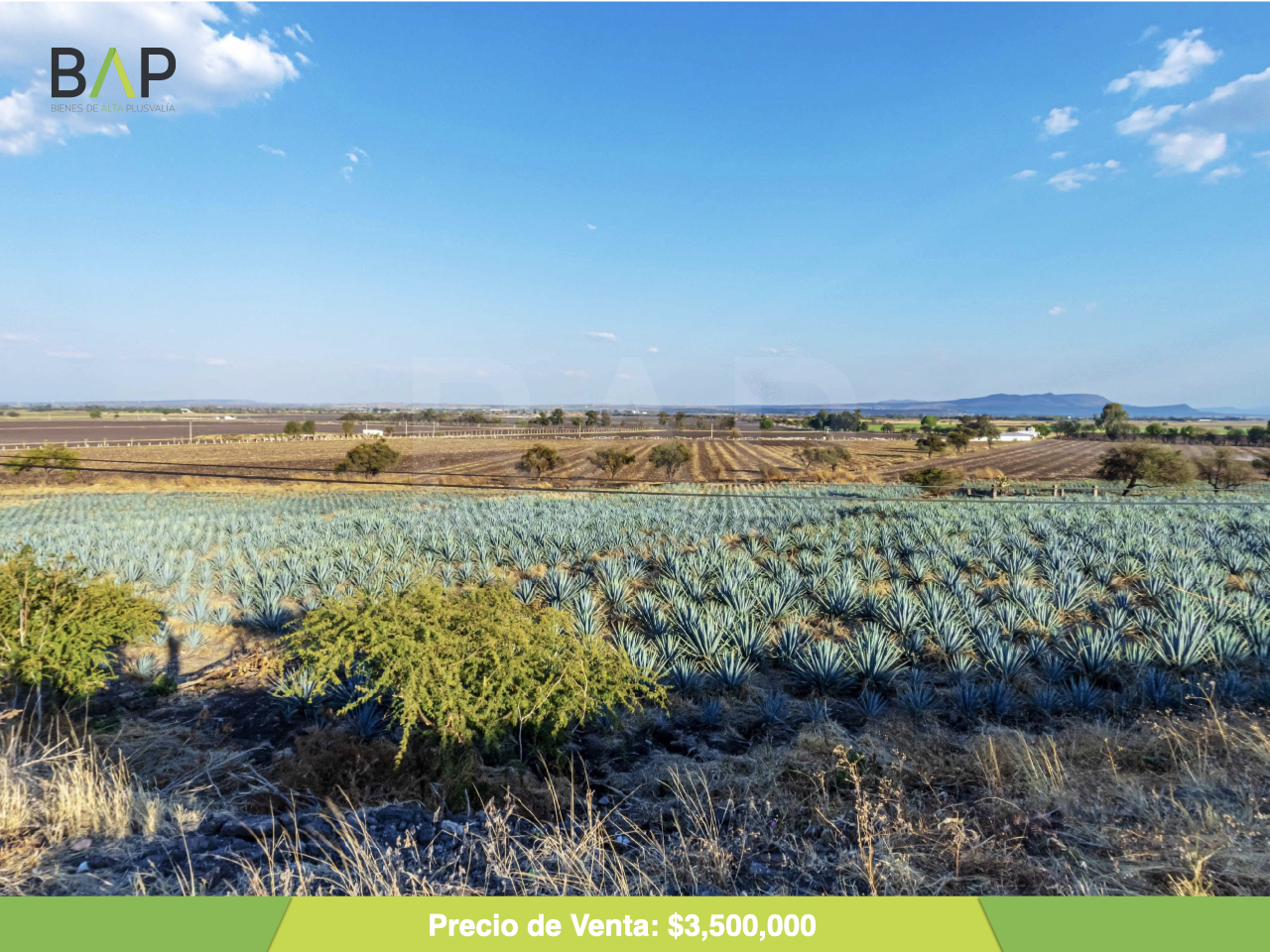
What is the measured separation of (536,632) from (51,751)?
3.57 m

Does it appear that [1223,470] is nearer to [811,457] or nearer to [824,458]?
[824,458]

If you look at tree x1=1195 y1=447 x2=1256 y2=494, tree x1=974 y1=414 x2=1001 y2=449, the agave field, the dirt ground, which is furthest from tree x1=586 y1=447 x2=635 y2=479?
tree x1=974 y1=414 x2=1001 y2=449

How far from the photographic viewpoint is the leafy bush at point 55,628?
16.1 feet

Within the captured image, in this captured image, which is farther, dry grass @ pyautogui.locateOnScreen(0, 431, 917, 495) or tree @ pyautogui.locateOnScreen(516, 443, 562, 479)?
tree @ pyautogui.locateOnScreen(516, 443, 562, 479)

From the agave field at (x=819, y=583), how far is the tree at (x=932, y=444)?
59.3 metres

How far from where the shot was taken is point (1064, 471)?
5744 cm

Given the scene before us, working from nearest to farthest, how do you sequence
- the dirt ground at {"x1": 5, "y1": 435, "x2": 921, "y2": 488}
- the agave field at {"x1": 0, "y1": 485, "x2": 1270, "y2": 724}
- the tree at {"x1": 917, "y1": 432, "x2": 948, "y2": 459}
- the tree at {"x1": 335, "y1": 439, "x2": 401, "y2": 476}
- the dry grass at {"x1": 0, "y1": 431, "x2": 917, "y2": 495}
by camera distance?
1. the agave field at {"x1": 0, "y1": 485, "x2": 1270, "y2": 724}
2. the dry grass at {"x1": 0, "y1": 431, "x2": 917, "y2": 495}
3. the dirt ground at {"x1": 5, "y1": 435, "x2": 921, "y2": 488}
4. the tree at {"x1": 335, "y1": 439, "x2": 401, "y2": 476}
5. the tree at {"x1": 917, "y1": 432, "x2": 948, "y2": 459}

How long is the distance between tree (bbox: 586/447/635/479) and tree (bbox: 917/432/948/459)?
4186 centimetres

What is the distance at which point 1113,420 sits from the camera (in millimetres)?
85188

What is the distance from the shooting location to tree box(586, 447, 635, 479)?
46375 millimetres

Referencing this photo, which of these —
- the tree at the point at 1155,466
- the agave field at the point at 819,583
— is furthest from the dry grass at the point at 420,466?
the tree at the point at 1155,466

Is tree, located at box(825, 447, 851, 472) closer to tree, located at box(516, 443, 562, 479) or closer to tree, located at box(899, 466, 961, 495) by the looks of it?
tree, located at box(899, 466, 961, 495)

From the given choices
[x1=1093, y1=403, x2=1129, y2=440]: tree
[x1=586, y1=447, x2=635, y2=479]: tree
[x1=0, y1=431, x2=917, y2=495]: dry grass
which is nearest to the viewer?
[x1=0, y1=431, x2=917, y2=495]: dry grass

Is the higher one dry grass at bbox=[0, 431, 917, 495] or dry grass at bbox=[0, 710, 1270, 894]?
dry grass at bbox=[0, 710, 1270, 894]
